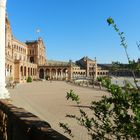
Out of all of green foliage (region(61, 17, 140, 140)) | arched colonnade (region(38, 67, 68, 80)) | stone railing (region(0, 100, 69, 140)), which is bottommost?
stone railing (region(0, 100, 69, 140))

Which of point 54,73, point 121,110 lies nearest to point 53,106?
point 121,110

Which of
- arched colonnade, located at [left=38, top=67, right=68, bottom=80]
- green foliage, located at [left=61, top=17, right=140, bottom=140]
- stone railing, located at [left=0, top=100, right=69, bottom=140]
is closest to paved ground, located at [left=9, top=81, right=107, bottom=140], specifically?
stone railing, located at [left=0, top=100, right=69, bottom=140]

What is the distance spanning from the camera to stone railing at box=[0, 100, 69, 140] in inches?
153

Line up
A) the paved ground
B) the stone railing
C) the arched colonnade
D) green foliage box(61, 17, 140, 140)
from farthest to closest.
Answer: the arched colonnade < the paved ground < the stone railing < green foliage box(61, 17, 140, 140)

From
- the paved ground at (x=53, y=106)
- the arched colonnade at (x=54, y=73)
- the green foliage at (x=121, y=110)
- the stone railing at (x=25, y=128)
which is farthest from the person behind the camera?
the arched colonnade at (x=54, y=73)

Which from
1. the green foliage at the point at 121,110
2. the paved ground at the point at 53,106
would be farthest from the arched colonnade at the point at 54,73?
the green foliage at the point at 121,110

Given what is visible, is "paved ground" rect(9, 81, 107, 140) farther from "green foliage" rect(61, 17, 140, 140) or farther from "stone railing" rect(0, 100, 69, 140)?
"green foliage" rect(61, 17, 140, 140)

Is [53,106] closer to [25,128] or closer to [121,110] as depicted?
[25,128]

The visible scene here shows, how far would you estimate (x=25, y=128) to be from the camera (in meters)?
4.64

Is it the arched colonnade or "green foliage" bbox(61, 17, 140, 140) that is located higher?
the arched colonnade

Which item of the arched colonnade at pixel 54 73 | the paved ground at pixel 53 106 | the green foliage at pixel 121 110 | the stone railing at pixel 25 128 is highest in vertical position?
the arched colonnade at pixel 54 73

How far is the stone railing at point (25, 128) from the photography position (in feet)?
12.8

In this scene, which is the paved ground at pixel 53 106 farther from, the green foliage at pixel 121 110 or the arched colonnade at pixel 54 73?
the arched colonnade at pixel 54 73

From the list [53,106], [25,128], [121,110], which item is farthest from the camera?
[53,106]
